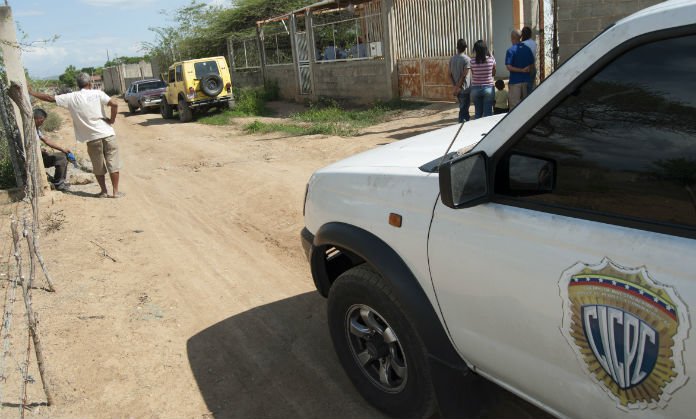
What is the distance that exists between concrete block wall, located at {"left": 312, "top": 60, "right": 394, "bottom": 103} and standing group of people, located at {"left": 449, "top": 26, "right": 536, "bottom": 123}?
227 inches

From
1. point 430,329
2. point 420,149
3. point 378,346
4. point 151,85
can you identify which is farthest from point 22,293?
point 151,85

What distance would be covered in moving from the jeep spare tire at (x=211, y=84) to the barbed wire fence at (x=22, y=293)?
11.9 metres

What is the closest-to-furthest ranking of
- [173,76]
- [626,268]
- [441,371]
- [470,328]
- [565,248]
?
1. [626,268]
2. [565,248]
3. [470,328]
4. [441,371]
5. [173,76]

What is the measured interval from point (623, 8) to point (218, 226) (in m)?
7.84

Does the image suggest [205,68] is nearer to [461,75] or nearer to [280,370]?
[461,75]

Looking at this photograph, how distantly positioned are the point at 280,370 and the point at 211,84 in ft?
57.0

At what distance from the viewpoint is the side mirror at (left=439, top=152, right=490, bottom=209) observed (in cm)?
208

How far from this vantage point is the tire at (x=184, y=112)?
1983 centimetres

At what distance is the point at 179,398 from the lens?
11.3 ft

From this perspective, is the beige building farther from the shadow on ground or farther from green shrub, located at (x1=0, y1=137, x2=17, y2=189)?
green shrub, located at (x1=0, y1=137, x2=17, y2=189)

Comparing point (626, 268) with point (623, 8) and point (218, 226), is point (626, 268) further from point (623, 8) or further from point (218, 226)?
point (623, 8)

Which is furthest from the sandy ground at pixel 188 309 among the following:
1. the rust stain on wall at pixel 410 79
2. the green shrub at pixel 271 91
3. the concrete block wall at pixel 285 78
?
the green shrub at pixel 271 91

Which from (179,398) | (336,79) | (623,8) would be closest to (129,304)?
(179,398)

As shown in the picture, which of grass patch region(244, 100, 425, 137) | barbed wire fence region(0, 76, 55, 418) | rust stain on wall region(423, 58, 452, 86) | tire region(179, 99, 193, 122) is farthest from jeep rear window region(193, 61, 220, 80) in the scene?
barbed wire fence region(0, 76, 55, 418)
